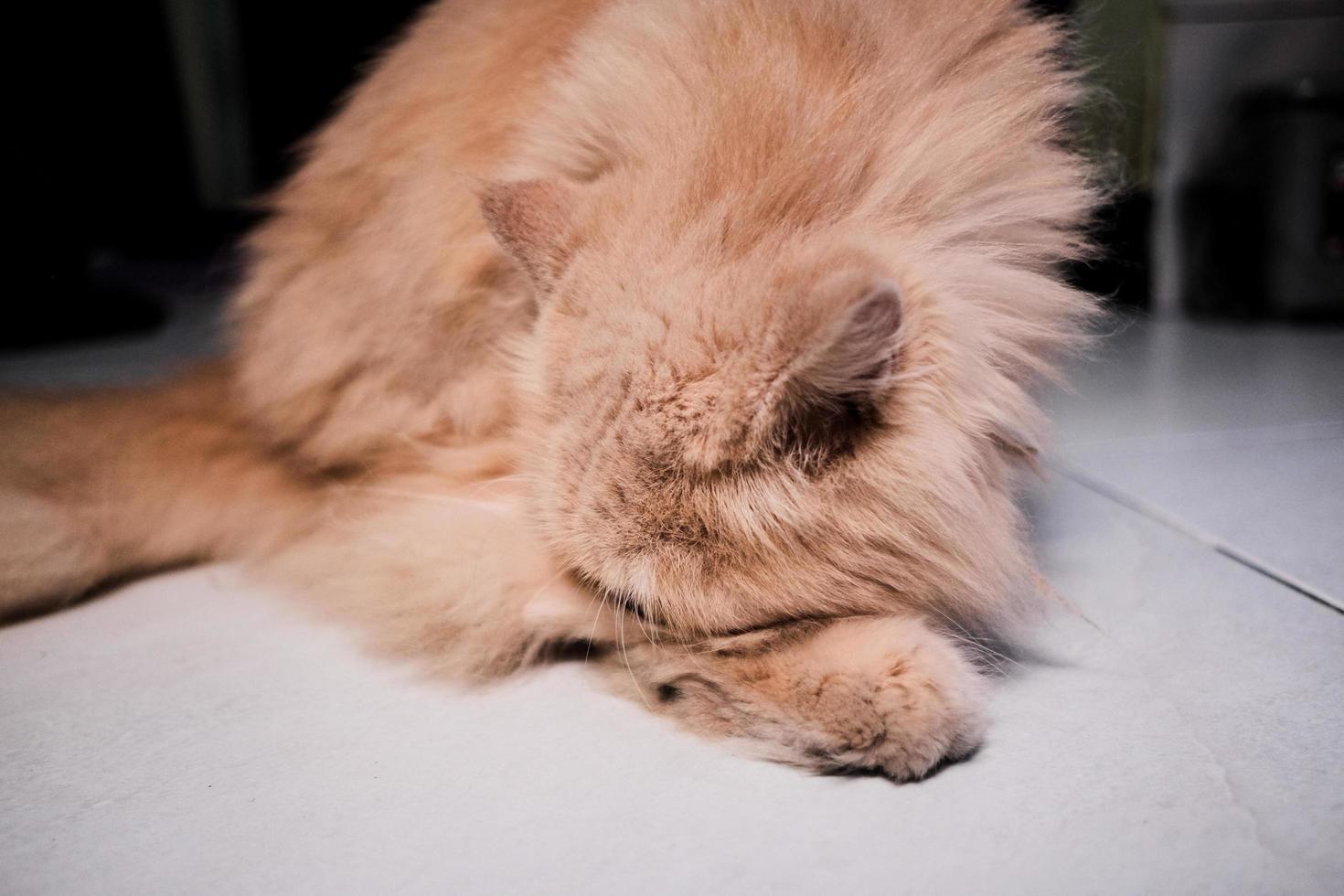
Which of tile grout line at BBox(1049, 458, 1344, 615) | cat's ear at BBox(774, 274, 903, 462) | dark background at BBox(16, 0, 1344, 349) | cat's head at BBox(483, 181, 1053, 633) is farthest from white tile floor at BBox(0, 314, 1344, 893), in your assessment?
dark background at BBox(16, 0, 1344, 349)

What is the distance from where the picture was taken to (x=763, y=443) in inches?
35.9

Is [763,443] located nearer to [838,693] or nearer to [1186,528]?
[838,693]

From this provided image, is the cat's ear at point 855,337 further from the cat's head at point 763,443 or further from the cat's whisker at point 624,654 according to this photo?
the cat's whisker at point 624,654

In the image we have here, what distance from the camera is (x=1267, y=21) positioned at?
2.96 meters

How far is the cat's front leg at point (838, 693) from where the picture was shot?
2.98 feet

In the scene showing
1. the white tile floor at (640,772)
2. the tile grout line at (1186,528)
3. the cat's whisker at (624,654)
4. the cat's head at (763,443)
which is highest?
the cat's head at (763,443)

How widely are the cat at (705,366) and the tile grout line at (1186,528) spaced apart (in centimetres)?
44

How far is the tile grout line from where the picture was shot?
1236mm

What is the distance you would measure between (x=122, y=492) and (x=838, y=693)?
1.14 metres

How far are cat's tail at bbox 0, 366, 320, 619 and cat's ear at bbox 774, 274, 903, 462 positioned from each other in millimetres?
935

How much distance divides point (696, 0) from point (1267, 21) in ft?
8.79

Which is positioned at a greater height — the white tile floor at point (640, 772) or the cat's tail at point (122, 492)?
the cat's tail at point (122, 492)

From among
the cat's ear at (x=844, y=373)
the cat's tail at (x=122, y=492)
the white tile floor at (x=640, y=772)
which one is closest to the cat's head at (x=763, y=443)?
the cat's ear at (x=844, y=373)

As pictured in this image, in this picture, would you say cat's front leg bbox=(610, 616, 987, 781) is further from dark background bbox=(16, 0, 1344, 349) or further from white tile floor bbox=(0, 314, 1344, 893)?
dark background bbox=(16, 0, 1344, 349)
